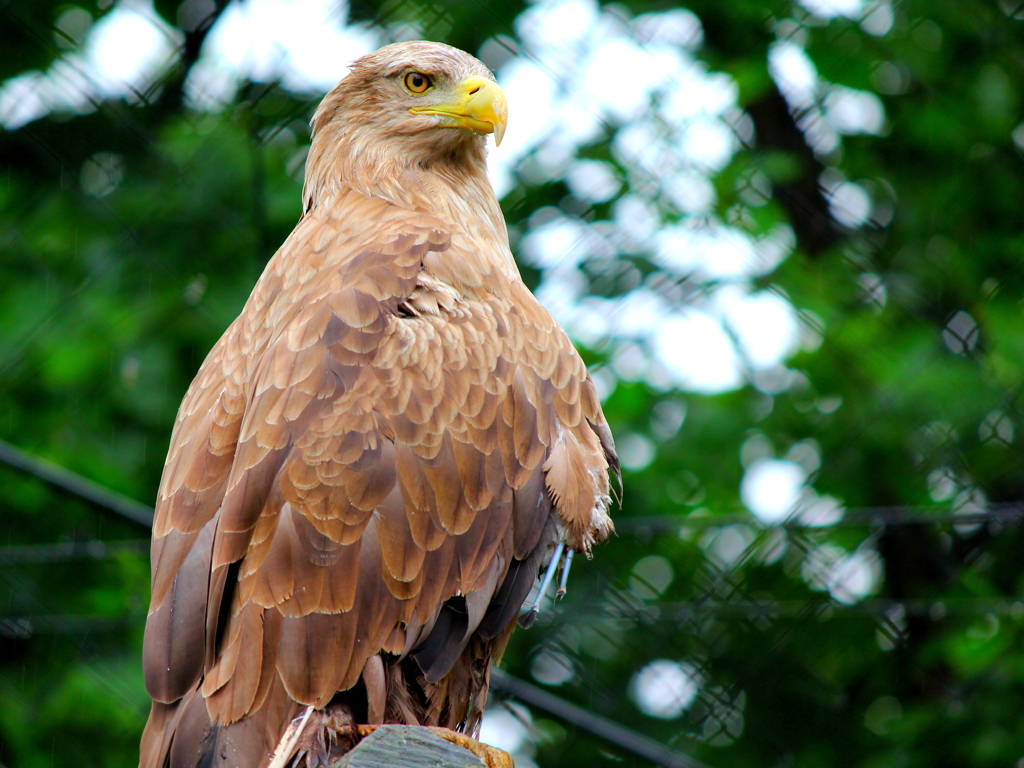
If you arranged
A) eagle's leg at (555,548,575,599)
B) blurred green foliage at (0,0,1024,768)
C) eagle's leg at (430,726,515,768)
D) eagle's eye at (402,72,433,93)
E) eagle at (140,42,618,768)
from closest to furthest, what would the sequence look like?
eagle's leg at (430,726,515,768)
eagle at (140,42,618,768)
eagle's leg at (555,548,575,599)
eagle's eye at (402,72,433,93)
blurred green foliage at (0,0,1024,768)

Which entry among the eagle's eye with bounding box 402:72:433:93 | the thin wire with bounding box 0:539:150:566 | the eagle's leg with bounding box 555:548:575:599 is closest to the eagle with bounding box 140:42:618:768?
the eagle's leg with bounding box 555:548:575:599

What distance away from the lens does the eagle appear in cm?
195

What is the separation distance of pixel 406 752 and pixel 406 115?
1673mm

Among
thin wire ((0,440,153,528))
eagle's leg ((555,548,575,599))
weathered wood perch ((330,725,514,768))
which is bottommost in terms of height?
thin wire ((0,440,153,528))

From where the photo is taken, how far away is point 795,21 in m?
4.98

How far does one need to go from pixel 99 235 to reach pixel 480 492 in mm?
3181

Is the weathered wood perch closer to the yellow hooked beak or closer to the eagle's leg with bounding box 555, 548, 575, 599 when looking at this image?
the eagle's leg with bounding box 555, 548, 575, 599

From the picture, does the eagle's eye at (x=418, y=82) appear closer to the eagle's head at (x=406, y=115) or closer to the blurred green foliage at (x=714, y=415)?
the eagle's head at (x=406, y=115)

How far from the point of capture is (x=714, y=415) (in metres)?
4.57

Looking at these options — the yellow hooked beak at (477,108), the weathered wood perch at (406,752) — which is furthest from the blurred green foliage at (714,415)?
the weathered wood perch at (406,752)

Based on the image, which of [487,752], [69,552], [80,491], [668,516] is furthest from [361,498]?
[668,516]

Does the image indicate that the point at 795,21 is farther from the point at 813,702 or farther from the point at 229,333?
the point at 229,333

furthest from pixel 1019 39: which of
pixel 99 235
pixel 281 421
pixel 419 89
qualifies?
pixel 281 421

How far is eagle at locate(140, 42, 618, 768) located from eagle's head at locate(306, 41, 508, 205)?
31cm
